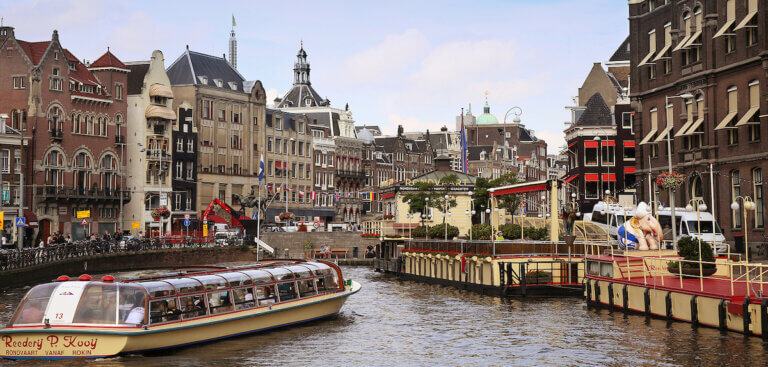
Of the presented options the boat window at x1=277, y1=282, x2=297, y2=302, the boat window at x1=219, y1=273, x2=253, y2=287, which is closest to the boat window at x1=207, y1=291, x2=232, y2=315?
the boat window at x1=219, y1=273, x2=253, y2=287

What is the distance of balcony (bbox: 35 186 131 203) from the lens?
91.8m

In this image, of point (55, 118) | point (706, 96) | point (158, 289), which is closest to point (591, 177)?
point (706, 96)

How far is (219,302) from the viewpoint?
34.6 m

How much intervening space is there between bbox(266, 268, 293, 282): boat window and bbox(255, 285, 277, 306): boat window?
1.91 ft

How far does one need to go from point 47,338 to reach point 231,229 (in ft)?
272

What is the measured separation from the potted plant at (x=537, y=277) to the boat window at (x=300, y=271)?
14330 millimetres

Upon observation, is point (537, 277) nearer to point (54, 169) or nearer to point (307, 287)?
point (307, 287)

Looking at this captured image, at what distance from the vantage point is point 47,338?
96.7ft

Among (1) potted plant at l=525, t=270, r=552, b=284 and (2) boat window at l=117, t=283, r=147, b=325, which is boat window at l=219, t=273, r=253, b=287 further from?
(1) potted plant at l=525, t=270, r=552, b=284

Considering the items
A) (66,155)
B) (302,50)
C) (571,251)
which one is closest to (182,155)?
(66,155)

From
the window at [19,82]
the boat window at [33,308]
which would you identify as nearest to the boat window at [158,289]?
the boat window at [33,308]

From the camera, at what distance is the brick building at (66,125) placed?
300 ft

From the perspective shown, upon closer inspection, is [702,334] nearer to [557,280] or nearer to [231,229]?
[557,280]

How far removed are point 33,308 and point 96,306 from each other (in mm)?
1864
